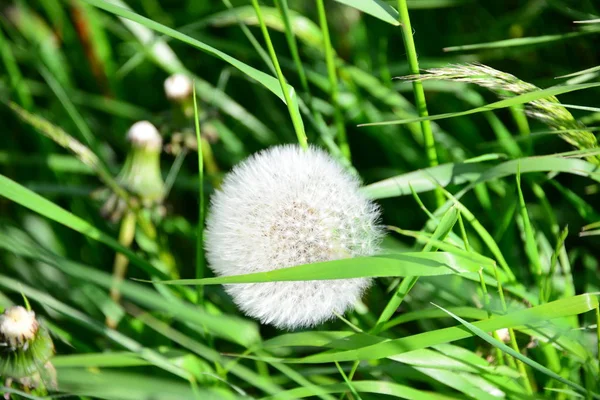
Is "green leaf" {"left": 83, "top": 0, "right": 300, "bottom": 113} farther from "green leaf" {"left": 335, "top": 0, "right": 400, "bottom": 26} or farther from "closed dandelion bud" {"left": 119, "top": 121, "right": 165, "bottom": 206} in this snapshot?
"closed dandelion bud" {"left": 119, "top": 121, "right": 165, "bottom": 206}

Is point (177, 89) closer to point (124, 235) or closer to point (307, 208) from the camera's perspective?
point (124, 235)

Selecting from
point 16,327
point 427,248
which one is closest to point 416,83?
point 427,248

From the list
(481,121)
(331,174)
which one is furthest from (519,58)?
(331,174)

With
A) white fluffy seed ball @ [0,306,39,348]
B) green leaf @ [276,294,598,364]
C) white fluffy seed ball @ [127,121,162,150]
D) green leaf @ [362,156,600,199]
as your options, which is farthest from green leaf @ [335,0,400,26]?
white fluffy seed ball @ [0,306,39,348]

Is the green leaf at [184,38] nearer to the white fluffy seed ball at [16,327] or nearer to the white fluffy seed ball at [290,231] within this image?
the white fluffy seed ball at [290,231]

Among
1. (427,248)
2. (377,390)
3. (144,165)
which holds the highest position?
(144,165)

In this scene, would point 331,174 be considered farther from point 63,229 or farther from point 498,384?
point 63,229

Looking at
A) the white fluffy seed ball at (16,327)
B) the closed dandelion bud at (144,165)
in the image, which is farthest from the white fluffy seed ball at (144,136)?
the white fluffy seed ball at (16,327)
